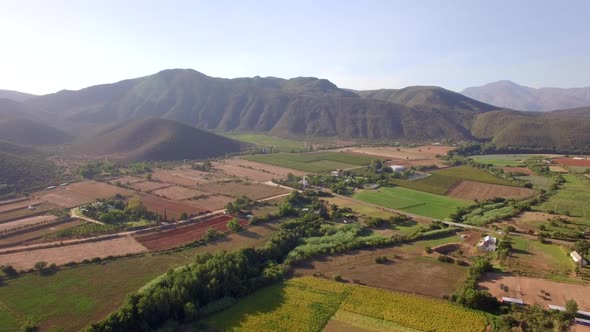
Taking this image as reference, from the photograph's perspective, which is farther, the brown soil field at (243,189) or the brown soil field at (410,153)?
the brown soil field at (410,153)

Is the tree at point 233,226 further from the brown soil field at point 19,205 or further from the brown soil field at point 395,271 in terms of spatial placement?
the brown soil field at point 19,205

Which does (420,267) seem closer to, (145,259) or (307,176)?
(145,259)

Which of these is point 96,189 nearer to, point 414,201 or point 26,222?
point 26,222

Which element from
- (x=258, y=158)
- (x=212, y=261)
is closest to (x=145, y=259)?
(x=212, y=261)

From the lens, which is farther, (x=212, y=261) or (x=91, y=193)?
(x=91, y=193)

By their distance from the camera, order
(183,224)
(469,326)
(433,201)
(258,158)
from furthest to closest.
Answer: (258,158) → (433,201) → (183,224) → (469,326)

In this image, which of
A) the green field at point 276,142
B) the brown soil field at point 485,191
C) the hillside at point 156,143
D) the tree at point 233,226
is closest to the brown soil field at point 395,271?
the tree at point 233,226
